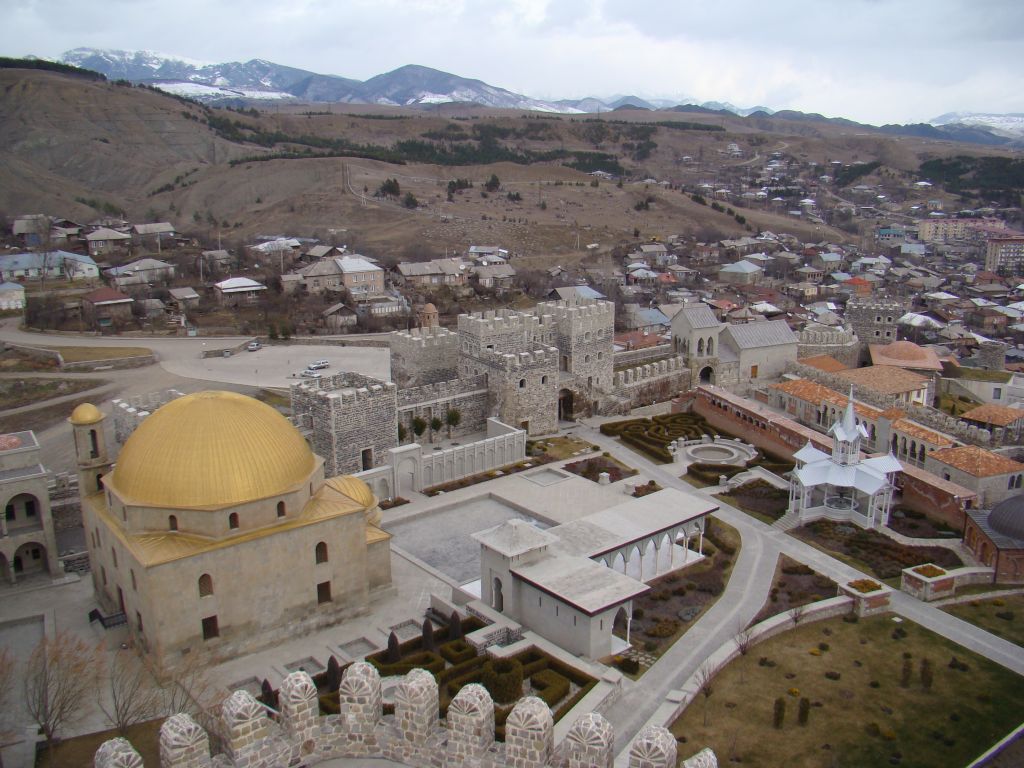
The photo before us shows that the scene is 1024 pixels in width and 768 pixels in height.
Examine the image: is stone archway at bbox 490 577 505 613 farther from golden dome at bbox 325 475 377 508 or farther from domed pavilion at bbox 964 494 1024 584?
domed pavilion at bbox 964 494 1024 584

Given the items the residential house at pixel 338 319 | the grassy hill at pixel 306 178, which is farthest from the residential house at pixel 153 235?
the residential house at pixel 338 319

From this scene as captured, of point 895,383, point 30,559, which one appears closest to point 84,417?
point 30,559

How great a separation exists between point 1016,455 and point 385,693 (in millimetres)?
31865

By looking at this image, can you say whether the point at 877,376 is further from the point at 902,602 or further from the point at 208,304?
the point at 208,304

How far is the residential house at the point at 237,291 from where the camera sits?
7488 centimetres

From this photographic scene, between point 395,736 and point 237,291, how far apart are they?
63469 mm

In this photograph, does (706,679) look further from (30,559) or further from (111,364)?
(111,364)

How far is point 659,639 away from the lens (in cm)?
2539

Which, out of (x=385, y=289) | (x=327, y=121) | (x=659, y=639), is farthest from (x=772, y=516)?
(x=327, y=121)

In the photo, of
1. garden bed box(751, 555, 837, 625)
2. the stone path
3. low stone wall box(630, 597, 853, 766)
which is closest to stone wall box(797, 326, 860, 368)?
the stone path

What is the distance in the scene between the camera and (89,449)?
26.8 metres

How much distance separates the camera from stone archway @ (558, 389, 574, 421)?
4612 cm

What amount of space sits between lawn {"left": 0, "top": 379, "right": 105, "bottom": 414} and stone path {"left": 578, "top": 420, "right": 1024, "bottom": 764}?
40.2 metres

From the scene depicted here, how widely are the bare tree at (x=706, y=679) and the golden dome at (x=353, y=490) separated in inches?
452
